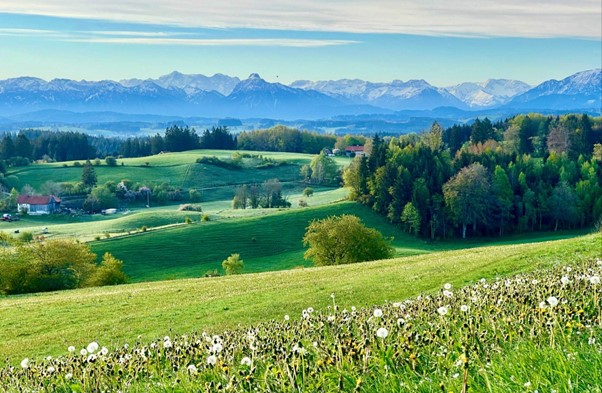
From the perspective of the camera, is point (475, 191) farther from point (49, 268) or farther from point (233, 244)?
point (49, 268)

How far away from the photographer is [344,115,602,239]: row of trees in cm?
12250

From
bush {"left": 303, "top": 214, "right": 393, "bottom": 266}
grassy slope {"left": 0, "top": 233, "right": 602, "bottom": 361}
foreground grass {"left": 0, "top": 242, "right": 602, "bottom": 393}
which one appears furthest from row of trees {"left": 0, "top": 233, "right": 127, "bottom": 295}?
foreground grass {"left": 0, "top": 242, "right": 602, "bottom": 393}

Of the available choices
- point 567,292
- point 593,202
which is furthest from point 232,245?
point 567,292

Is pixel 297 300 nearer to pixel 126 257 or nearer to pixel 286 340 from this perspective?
pixel 286 340

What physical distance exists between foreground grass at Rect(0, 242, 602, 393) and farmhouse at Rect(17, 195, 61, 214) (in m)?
157

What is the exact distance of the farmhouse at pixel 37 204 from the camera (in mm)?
156750

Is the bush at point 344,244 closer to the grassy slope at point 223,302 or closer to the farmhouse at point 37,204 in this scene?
the grassy slope at point 223,302

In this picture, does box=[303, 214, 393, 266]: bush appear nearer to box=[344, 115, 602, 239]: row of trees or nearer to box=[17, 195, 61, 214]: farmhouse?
box=[344, 115, 602, 239]: row of trees

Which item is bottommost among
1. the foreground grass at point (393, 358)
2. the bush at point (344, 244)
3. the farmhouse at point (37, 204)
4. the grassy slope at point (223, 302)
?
the farmhouse at point (37, 204)

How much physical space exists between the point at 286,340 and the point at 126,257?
86.9 metres

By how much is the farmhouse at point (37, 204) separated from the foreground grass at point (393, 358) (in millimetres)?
157437

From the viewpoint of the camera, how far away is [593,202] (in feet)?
414

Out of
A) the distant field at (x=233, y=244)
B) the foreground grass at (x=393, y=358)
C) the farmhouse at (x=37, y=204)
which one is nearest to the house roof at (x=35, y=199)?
the farmhouse at (x=37, y=204)

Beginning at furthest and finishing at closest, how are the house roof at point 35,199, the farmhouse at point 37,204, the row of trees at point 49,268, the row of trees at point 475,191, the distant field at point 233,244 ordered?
1. the house roof at point 35,199
2. the farmhouse at point 37,204
3. the row of trees at point 475,191
4. the distant field at point 233,244
5. the row of trees at point 49,268
